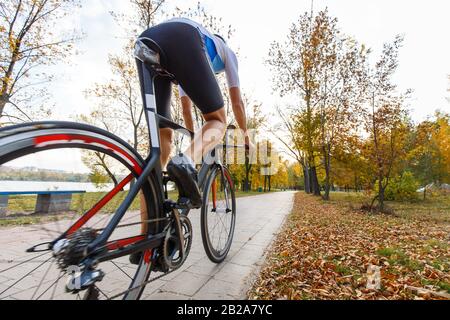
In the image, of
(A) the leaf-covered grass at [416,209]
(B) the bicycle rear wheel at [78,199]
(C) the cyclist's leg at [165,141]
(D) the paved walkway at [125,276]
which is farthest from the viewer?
(A) the leaf-covered grass at [416,209]

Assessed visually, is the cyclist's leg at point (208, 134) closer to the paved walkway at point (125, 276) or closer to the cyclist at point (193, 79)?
the cyclist at point (193, 79)

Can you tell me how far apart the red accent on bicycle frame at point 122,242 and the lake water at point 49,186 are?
0.29m

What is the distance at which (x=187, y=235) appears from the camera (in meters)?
1.66

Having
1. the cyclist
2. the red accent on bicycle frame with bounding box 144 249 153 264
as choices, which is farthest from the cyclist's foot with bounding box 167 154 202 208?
the red accent on bicycle frame with bounding box 144 249 153 264

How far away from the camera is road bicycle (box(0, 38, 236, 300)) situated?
0.92 metres

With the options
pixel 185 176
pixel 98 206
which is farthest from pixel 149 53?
pixel 98 206

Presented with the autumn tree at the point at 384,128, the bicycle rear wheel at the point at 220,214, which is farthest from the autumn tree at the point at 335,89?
the bicycle rear wheel at the point at 220,214

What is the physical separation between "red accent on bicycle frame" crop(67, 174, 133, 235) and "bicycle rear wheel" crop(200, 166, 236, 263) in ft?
2.91

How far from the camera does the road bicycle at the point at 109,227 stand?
92 centimetres

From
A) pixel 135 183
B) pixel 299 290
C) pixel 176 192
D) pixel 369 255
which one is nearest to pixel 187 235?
pixel 176 192

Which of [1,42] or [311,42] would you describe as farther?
[311,42]
